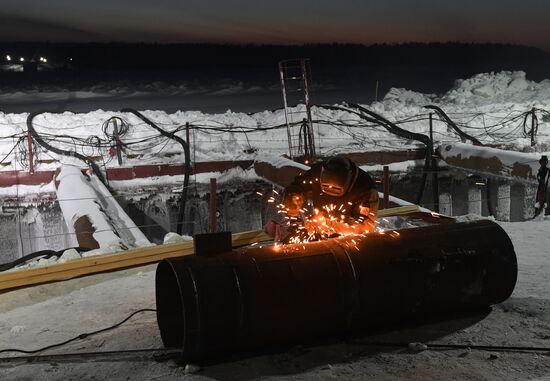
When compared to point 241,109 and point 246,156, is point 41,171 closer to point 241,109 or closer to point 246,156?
point 246,156

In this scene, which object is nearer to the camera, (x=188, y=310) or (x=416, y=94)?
(x=188, y=310)

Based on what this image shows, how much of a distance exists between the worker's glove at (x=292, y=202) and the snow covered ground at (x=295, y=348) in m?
1.68

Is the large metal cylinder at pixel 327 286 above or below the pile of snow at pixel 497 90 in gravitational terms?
below

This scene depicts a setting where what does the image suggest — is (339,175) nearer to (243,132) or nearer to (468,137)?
(243,132)

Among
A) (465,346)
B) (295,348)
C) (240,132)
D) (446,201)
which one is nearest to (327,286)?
(295,348)

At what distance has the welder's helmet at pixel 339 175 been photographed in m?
5.46

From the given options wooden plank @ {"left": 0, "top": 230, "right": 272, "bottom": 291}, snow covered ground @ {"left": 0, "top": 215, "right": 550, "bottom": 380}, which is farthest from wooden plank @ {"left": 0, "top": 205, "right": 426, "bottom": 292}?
snow covered ground @ {"left": 0, "top": 215, "right": 550, "bottom": 380}

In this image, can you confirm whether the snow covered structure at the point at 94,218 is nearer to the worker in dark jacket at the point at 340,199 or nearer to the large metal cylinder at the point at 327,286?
the worker in dark jacket at the point at 340,199

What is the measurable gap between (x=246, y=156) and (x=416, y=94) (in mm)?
13584

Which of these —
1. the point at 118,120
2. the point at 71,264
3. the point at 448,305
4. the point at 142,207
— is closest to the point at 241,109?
the point at 118,120

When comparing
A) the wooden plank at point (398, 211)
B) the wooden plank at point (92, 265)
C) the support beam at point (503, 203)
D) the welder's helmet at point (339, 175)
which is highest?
the welder's helmet at point (339, 175)

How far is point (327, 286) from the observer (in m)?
4.12

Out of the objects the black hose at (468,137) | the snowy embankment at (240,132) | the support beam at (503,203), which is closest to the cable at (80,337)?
the snowy embankment at (240,132)

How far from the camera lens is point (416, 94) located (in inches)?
1110
